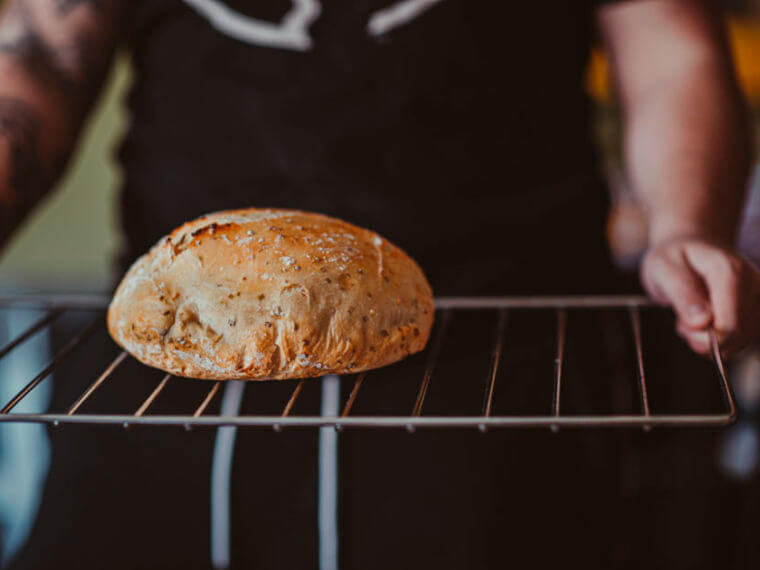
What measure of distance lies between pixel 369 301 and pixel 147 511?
0.54m

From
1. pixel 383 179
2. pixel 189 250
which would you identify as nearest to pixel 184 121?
pixel 383 179

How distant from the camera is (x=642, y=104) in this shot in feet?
4.00

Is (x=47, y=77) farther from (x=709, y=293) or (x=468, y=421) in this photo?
(x=709, y=293)

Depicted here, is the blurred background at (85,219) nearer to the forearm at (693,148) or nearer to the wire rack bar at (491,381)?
the forearm at (693,148)

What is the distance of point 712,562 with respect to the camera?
1.90 metres

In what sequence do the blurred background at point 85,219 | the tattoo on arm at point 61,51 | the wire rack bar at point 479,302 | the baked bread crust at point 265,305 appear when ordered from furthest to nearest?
the blurred background at point 85,219 < the tattoo on arm at point 61,51 < the wire rack bar at point 479,302 < the baked bread crust at point 265,305

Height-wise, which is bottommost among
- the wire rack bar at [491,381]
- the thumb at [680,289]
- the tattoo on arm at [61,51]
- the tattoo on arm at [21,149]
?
the thumb at [680,289]

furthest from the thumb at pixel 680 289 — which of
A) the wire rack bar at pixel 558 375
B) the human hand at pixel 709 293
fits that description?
the wire rack bar at pixel 558 375

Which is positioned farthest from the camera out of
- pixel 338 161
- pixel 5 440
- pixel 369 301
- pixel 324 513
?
pixel 5 440

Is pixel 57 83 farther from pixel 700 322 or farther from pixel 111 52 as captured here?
pixel 700 322

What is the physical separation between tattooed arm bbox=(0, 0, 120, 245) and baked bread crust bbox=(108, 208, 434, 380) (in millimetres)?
352

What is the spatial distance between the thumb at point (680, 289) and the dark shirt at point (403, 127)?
0.25 metres

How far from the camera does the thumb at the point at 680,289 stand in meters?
0.81

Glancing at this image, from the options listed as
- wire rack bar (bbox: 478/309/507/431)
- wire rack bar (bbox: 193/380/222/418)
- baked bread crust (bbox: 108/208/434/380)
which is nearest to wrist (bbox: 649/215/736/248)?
wire rack bar (bbox: 478/309/507/431)
